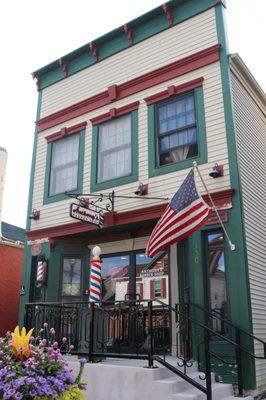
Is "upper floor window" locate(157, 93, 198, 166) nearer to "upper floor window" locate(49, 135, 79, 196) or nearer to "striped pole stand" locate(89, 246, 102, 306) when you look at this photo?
"upper floor window" locate(49, 135, 79, 196)

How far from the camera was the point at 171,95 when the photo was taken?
1083 centimetres

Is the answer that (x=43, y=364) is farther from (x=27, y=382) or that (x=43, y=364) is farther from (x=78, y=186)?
(x=78, y=186)

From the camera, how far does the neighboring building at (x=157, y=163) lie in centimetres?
894

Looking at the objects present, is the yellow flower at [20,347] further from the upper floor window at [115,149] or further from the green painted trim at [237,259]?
the upper floor window at [115,149]

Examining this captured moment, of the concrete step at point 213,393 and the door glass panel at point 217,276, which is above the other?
the door glass panel at point 217,276

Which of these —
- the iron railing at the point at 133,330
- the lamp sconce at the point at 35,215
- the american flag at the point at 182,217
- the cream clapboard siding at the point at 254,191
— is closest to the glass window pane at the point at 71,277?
the lamp sconce at the point at 35,215

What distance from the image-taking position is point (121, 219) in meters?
10.7

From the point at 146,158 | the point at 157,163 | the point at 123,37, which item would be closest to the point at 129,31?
the point at 123,37

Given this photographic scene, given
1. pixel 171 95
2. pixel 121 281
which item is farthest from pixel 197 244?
pixel 171 95

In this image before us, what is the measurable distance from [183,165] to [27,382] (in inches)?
272

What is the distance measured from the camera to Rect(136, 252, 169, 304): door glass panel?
10.2 meters

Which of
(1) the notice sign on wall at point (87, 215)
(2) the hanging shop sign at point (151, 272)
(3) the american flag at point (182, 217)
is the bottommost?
(2) the hanging shop sign at point (151, 272)

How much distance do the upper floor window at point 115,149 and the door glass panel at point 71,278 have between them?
2335 mm

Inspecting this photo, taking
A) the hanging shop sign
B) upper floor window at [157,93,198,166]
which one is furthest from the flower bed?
upper floor window at [157,93,198,166]
